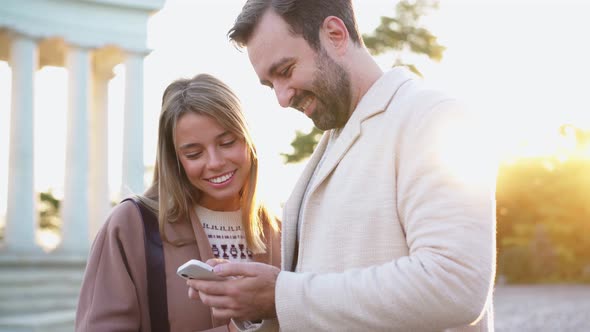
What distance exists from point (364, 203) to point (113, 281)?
→ 2.60 meters

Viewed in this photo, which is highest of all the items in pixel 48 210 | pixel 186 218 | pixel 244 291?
pixel 48 210

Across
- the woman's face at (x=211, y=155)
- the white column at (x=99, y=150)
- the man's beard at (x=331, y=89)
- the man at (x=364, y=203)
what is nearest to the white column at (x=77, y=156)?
the white column at (x=99, y=150)

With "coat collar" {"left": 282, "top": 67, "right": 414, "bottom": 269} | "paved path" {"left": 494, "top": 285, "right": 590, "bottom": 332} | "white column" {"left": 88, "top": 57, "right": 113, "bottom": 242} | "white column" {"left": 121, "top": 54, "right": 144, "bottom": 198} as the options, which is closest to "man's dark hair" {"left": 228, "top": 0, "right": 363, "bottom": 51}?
"coat collar" {"left": 282, "top": 67, "right": 414, "bottom": 269}

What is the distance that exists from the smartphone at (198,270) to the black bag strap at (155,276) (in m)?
1.51

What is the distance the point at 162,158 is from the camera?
24.3ft

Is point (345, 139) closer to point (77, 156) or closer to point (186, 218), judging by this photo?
point (186, 218)

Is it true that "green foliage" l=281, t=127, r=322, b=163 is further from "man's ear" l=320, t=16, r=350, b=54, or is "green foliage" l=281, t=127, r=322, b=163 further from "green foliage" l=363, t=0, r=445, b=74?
"man's ear" l=320, t=16, r=350, b=54

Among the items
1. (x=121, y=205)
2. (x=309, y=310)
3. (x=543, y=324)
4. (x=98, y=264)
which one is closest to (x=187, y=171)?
(x=121, y=205)

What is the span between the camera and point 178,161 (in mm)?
7508

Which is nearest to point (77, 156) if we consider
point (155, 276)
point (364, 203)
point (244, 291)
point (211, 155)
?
point (211, 155)

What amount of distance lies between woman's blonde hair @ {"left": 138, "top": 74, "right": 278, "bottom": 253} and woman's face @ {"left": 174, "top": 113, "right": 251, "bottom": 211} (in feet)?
0.26

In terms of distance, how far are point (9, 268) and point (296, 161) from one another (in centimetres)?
1872

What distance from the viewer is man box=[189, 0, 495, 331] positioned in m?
4.46

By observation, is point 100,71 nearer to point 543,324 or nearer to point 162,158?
point 543,324
